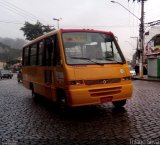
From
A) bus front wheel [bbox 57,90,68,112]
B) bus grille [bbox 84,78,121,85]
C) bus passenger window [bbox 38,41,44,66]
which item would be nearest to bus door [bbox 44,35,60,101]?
bus front wheel [bbox 57,90,68,112]

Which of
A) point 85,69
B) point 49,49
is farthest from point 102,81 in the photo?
point 49,49

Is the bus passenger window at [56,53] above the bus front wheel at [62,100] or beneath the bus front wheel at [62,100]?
above

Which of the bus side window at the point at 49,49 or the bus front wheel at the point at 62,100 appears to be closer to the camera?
the bus front wheel at the point at 62,100

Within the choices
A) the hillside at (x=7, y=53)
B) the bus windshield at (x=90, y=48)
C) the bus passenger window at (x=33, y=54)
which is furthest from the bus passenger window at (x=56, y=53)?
the hillside at (x=7, y=53)

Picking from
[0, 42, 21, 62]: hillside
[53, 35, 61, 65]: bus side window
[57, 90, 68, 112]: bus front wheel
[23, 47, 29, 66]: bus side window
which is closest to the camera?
[57, 90, 68, 112]: bus front wheel

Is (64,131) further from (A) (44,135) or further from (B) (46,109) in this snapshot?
(B) (46,109)

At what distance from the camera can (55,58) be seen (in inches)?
→ 403

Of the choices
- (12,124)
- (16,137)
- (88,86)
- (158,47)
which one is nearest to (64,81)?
(88,86)

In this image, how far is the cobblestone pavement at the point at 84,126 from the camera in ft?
22.3

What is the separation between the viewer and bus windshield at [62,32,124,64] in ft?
31.8

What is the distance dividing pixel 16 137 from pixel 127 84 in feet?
13.2

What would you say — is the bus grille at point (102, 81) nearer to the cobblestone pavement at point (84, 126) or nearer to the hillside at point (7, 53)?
the cobblestone pavement at point (84, 126)

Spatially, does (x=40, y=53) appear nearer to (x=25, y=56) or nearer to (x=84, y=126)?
(x=25, y=56)

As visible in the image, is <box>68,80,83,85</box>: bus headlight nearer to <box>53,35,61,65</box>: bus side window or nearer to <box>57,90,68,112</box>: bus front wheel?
<box>57,90,68,112</box>: bus front wheel
